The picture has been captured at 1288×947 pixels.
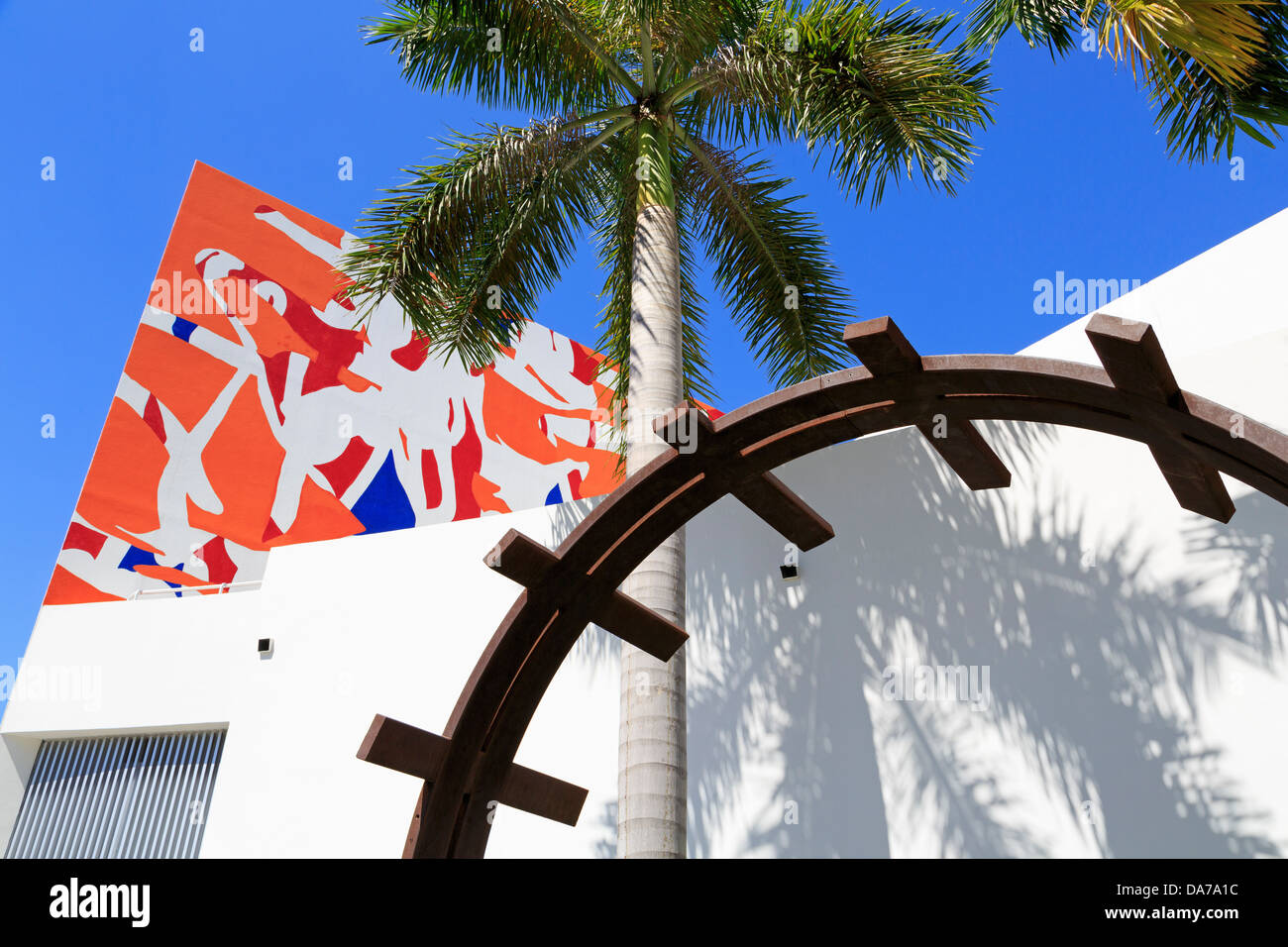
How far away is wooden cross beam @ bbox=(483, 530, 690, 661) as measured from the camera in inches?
204

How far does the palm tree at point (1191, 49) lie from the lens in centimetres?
527

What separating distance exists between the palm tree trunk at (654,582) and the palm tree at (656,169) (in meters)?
0.02

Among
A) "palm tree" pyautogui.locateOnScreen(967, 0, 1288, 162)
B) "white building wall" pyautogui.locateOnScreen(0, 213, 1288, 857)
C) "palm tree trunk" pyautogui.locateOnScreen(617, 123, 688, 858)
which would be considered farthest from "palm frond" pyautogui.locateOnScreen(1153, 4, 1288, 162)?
"palm tree trunk" pyautogui.locateOnScreen(617, 123, 688, 858)

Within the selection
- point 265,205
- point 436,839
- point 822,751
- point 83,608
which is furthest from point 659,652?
point 265,205

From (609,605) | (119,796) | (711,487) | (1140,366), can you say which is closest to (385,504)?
(119,796)

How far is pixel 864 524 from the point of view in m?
8.12

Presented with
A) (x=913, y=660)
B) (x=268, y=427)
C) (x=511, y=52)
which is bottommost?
(x=913, y=660)

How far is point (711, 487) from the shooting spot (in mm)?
5438

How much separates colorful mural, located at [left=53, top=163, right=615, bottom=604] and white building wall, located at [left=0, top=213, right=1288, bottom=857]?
6.13 m

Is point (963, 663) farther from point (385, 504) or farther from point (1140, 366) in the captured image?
point (385, 504)

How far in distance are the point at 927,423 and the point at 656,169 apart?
175 inches

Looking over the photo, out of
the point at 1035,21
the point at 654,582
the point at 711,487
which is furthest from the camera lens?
the point at 654,582

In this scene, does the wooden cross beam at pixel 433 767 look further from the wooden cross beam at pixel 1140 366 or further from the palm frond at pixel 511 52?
the palm frond at pixel 511 52

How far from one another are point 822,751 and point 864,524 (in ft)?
5.95
